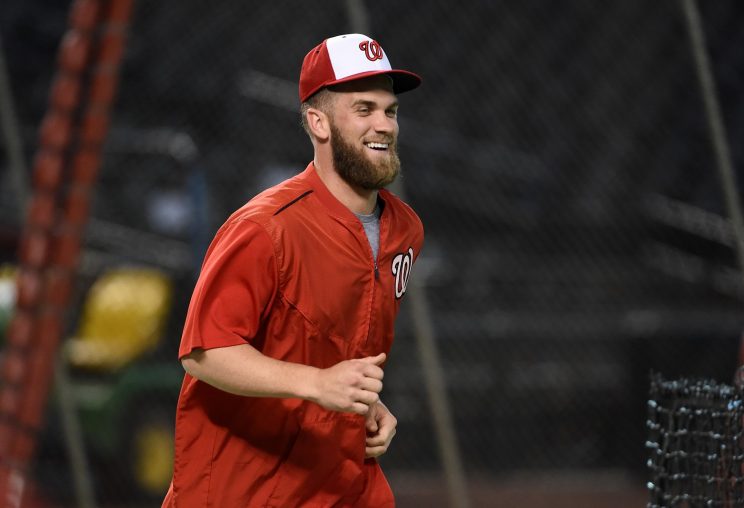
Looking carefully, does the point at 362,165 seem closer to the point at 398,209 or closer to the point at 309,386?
the point at 398,209

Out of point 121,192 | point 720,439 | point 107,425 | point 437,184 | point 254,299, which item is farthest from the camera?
point 437,184

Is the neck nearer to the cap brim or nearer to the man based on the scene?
the man

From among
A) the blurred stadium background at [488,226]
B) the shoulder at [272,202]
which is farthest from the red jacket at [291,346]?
the blurred stadium background at [488,226]

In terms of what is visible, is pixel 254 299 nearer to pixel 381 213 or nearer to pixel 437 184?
pixel 381 213

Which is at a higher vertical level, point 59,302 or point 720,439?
point 59,302

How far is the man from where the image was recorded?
2.74 metres

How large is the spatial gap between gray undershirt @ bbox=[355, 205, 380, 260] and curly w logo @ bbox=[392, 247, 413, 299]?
69 mm

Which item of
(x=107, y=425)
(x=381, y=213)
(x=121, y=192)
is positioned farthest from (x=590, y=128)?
(x=381, y=213)

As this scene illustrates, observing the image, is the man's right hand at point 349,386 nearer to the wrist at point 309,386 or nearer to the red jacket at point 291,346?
the wrist at point 309,386

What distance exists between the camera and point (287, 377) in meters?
2.60

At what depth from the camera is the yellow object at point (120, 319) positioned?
747cm

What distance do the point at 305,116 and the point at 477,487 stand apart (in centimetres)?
539

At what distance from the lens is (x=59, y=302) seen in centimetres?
552

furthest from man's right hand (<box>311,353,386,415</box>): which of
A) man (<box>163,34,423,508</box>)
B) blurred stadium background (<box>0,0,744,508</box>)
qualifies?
blurred stadium background (<box>0,0,744,508</box>)
